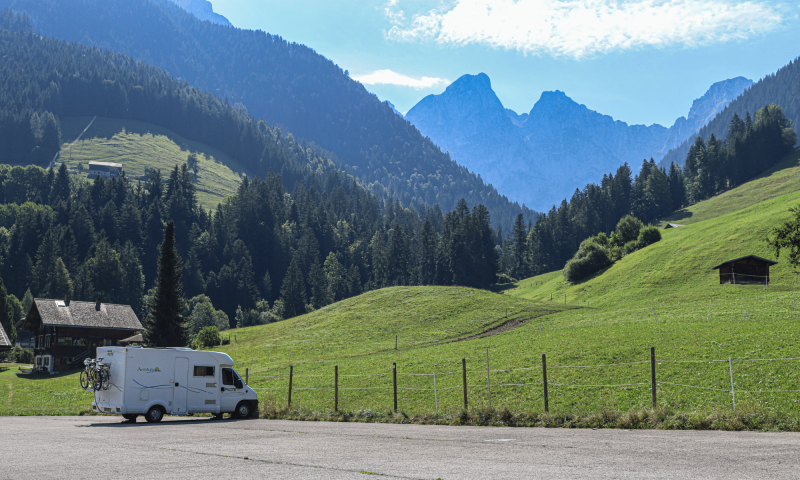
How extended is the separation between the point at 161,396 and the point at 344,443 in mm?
14097

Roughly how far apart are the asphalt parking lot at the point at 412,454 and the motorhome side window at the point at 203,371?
26.2 ft

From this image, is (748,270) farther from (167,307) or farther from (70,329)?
(70,329)

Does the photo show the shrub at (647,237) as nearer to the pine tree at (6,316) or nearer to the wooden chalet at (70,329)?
the wooden chalet at (70,329)

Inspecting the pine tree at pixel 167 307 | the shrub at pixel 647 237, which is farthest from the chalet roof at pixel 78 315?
the shrub at pixel 647 237

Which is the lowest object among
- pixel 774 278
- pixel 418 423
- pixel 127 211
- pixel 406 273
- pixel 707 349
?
pixel 418 423

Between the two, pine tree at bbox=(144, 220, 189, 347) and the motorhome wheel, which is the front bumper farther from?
pine tree at bbox=(144, 220, 189, 347)

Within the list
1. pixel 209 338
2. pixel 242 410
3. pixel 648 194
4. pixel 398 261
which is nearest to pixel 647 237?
pixel 648 194

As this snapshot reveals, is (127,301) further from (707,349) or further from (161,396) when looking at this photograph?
(707,349)

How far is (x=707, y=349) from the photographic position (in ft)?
109

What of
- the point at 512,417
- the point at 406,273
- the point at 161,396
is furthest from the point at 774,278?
A: the point at 406,273

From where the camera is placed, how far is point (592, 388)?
27766mm

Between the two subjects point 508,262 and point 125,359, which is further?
point 508,262

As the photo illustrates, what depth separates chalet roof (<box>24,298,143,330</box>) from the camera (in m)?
84.4

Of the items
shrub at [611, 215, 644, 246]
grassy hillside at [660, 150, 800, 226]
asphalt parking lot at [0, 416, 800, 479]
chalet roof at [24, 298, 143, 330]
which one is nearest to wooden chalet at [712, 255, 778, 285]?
shrub at [611, 215, 644, 246]
